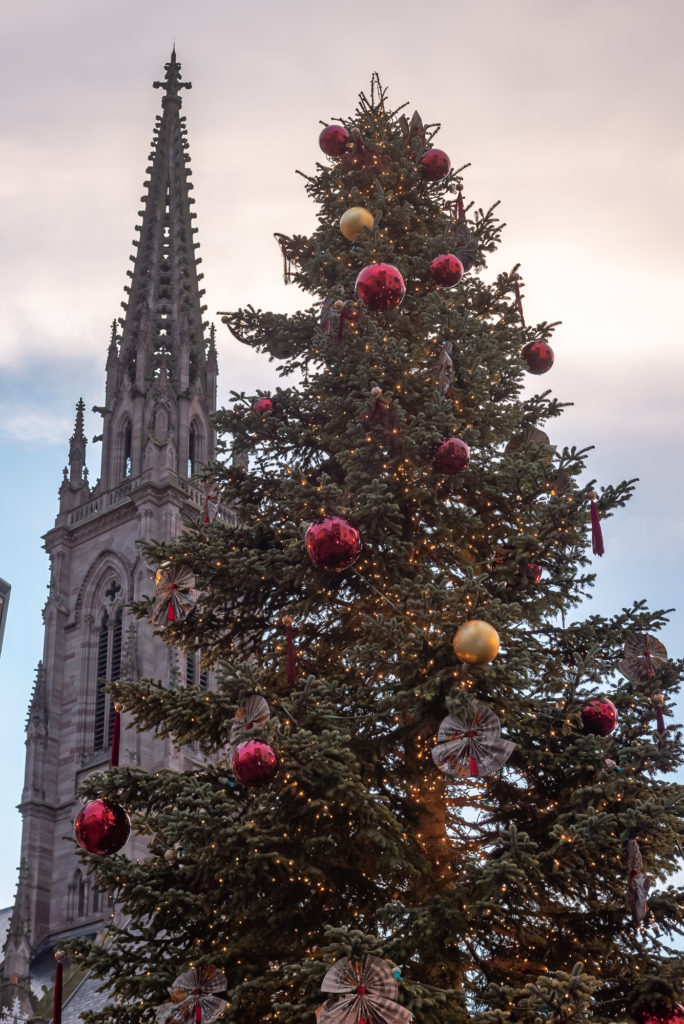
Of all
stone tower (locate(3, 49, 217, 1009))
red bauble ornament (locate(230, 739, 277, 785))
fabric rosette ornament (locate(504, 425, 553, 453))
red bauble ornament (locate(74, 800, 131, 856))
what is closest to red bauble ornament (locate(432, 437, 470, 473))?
fabric rosette ornament (locate(504, 425, 553, 453))

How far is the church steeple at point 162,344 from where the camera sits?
164ft

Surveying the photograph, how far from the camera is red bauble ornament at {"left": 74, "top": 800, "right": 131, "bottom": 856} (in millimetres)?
8227

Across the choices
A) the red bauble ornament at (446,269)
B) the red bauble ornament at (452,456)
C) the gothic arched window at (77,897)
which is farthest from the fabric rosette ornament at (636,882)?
the gothic arched window at (77,897)

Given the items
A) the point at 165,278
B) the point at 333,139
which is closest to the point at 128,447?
the point at 165,278

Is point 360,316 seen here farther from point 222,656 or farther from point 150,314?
point 150,314

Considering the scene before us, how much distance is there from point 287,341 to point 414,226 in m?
1.79

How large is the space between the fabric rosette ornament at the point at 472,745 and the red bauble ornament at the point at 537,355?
179 inches

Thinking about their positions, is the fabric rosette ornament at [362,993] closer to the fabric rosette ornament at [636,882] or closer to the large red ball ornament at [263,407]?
the fabric rosette ornament at [636,882]

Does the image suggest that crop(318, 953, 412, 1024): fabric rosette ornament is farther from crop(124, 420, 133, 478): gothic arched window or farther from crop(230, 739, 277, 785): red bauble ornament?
crop(124, 420, 133, 478): gothic arched window

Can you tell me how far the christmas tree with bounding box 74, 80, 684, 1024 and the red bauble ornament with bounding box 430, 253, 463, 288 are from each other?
24 millimetres

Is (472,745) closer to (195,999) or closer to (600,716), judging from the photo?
(600,716)

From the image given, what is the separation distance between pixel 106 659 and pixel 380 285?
37808 mm

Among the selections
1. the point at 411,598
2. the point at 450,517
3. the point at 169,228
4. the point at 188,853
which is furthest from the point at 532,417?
the point at 169,228

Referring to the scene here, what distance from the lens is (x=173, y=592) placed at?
9719mm
